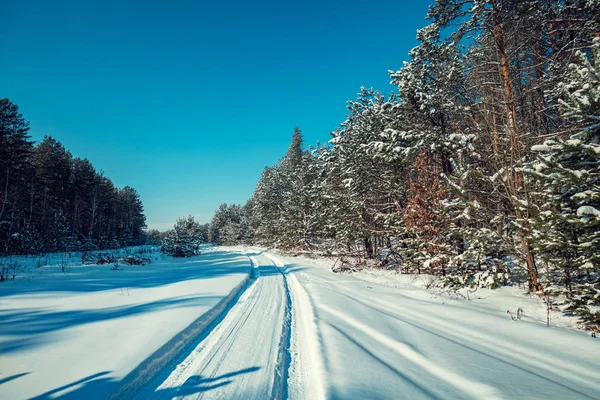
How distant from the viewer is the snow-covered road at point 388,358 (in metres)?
2.55

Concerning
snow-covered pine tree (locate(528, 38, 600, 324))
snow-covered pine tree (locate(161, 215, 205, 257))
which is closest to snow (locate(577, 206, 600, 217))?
snow-covered pine tree (locate(528, 38, 600, 324))

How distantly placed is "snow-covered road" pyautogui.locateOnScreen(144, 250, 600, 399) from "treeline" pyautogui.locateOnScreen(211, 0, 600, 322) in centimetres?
180

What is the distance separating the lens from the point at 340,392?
2432 mm

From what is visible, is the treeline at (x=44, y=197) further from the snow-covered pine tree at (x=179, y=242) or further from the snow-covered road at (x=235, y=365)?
the snow-covered road at (x=235, y=365)

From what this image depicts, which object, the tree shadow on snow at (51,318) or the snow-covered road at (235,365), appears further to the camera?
the tree shadow on snow at (51,318)

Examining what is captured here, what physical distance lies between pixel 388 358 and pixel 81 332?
15.5 feet

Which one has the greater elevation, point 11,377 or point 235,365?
point 11,377

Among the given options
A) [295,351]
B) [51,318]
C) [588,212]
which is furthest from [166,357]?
[588,212]

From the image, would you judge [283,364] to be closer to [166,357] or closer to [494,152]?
[166,357]

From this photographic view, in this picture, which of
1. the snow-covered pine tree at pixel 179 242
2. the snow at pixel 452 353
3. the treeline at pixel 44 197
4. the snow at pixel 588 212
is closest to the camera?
the snow at pixel 452 353

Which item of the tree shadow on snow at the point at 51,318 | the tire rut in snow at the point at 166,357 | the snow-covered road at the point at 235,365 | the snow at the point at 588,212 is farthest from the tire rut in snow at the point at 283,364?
the snow at the point at 588,212

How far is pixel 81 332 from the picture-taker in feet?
13.2

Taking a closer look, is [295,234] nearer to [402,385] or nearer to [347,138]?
[347,138]

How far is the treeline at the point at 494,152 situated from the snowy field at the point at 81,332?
706 cm
